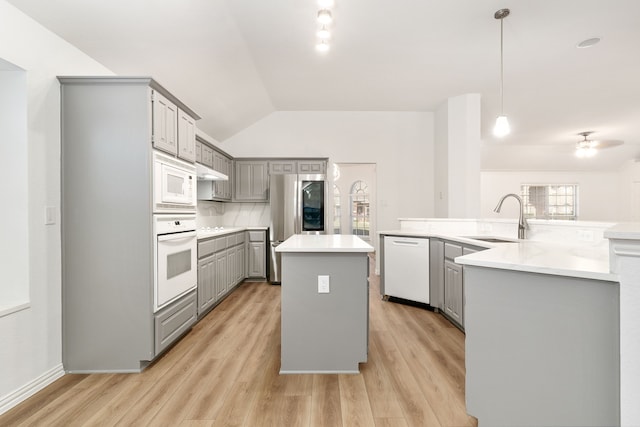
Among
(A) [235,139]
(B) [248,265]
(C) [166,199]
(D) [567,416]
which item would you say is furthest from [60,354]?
(A) [235,139]

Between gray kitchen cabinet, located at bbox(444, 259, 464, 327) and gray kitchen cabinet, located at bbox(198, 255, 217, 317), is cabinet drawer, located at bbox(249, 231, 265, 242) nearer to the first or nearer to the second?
gray kitchen cabinet, located at bbox(198, 255, 217, 317)

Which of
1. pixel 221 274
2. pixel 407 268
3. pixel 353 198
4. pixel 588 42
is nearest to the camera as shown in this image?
pixel 588 42

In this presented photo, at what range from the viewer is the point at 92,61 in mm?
2338

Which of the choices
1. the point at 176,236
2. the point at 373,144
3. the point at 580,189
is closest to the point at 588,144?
the point at 580,189

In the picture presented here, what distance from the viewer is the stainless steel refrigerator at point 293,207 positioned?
4.57 meters

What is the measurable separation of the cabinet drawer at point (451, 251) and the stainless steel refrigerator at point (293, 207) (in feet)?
6.97

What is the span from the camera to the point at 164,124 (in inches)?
89.4

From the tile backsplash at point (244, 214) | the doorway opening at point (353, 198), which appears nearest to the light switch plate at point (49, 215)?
the tile backsplash at point (244, 214)

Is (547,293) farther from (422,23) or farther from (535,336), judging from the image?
(422,23)

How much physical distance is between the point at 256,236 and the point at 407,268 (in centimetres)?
249

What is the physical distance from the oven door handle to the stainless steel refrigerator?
1949 millimetres

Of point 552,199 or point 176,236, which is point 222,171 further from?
point 552,199

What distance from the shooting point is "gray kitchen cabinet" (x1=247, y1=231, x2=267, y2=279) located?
464 centimetres

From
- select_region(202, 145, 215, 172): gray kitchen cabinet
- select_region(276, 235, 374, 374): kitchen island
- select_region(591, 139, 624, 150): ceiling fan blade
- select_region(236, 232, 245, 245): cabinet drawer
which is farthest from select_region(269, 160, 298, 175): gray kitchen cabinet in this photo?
select_region(591, 139, 624, 150): ceiling fan blade
